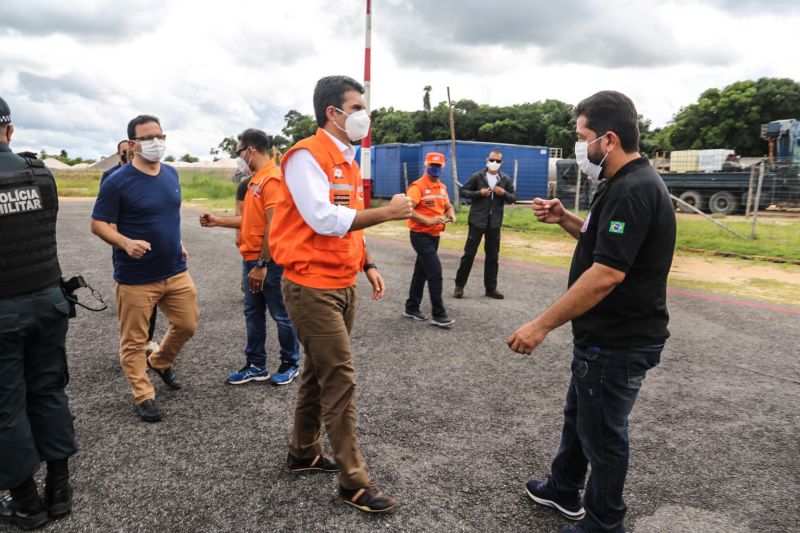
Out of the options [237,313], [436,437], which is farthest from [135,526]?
[237,313]

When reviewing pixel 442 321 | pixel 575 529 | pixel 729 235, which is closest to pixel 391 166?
pixel 729 235

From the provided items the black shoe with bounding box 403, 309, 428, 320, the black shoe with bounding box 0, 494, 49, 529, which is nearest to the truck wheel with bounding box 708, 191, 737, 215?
the black shoe with bounding box 403, 309, 428, 320

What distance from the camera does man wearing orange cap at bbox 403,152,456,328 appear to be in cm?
594

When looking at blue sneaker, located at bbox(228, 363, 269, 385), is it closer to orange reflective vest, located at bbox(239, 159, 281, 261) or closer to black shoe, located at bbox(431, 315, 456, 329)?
orange reflective vest, located at bbox(239, 159, 281, 261)

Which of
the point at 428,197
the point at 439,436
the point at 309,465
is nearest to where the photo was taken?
the point at 309,465

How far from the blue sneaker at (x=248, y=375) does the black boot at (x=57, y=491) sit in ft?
5.26

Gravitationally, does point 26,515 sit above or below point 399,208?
below

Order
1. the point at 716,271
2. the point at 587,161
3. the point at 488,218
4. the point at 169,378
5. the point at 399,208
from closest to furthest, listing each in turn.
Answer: the point at 587,161, the point at 399,208, the point at 169,378, the point at 488,218, the point at 716,271

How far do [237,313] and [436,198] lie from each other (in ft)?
9.12

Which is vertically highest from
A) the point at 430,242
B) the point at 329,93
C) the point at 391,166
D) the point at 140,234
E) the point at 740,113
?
the point at 740,113

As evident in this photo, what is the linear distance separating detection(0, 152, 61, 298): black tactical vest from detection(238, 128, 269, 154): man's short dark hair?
6.23 feet

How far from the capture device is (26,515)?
2.51 meters

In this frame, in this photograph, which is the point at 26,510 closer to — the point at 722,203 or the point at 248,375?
the point at 248,375

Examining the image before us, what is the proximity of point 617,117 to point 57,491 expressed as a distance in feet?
10.3
